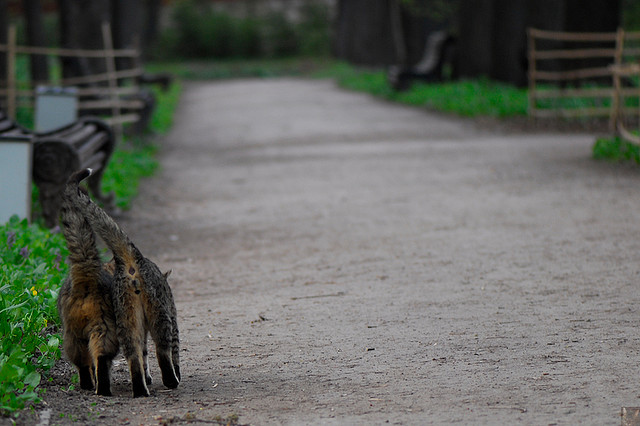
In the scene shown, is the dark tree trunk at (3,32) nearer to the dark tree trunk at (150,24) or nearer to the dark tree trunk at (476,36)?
the dark tree trunk at (476,36)

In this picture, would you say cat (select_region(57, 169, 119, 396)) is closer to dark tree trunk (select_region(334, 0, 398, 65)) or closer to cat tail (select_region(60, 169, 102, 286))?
cat tail (select_region(60, 169, 102, 286))

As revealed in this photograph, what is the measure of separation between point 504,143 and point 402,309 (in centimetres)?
993

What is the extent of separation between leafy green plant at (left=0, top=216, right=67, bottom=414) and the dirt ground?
0.47ft

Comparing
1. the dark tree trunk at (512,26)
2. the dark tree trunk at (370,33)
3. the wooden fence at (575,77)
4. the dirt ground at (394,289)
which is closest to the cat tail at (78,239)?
the dirt ground at (394,289)

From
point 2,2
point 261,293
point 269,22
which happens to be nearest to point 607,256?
point 261,293

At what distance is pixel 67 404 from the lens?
4375mm

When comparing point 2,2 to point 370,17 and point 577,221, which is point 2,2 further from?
point 370,17

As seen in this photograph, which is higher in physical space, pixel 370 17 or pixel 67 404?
pixel 370 17

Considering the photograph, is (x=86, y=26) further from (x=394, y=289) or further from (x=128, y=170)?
(x=394, y=289)

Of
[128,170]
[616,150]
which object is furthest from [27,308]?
[616,150]

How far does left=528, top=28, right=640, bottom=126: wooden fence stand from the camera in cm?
1670

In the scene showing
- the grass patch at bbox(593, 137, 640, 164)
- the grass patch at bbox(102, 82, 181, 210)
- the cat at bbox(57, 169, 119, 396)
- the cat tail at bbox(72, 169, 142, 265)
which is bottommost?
the grass patch at bbox(102, 82, 181, 210)

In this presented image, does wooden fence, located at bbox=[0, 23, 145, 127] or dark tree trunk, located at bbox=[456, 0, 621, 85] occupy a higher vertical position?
dark tree trunk, located at bbox=[456, 0, 621, 85]

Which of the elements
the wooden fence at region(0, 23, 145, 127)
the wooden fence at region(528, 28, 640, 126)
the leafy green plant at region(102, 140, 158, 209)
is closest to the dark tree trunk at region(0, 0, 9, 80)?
the wooden fence at region(0, 23, 145, 127)
